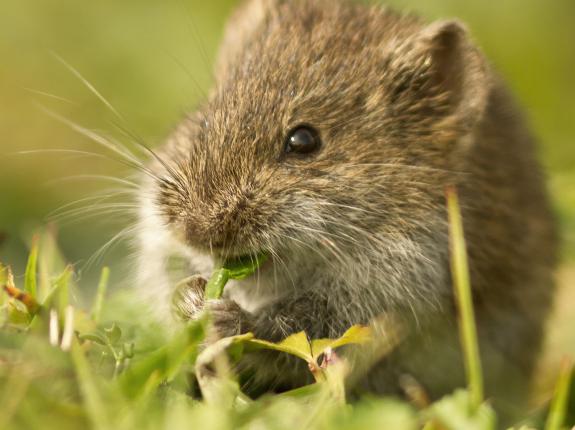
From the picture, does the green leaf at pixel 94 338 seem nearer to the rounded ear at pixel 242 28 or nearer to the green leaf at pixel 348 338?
the green leaf at pixel 348 338

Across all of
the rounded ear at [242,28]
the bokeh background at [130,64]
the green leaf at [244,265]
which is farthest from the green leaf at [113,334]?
the bokeh background at [130,64]

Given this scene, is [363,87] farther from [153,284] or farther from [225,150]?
[153,284]

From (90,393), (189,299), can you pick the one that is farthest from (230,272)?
(90,393)

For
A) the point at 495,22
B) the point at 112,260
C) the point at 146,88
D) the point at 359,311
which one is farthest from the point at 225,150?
the point at 495,22

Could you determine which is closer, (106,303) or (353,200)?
(353,200)

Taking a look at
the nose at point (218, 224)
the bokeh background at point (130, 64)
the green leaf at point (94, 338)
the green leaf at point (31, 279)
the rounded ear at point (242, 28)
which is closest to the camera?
the green leaf at point (94, 338)

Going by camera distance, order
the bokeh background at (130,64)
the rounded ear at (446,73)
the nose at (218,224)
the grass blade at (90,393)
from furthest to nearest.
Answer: the bokeh background at (130,64)
the rounded ear at (446,73)
the nose at (218,224)
the grass blade at (90,393)
